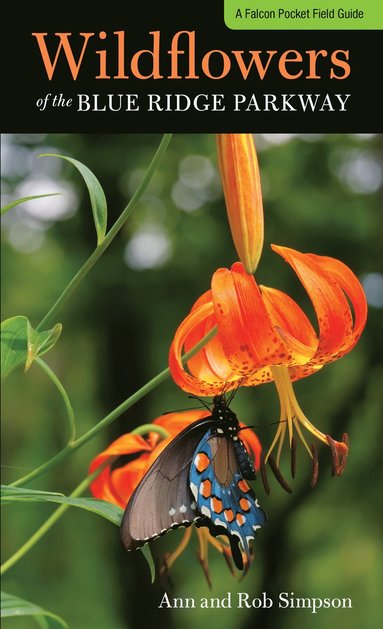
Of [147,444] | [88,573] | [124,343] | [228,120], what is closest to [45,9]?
[228,120]

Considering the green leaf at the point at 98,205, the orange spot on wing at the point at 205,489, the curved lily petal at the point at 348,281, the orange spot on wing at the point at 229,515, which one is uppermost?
the green leaf at the point at 98,205

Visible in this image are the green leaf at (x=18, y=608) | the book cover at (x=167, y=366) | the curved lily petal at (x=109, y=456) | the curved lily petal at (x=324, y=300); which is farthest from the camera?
the book cover at (x=167, y=366)

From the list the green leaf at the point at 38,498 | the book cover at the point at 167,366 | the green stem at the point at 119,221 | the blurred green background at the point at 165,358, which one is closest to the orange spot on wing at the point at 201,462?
the green leaf at the point at 38,498

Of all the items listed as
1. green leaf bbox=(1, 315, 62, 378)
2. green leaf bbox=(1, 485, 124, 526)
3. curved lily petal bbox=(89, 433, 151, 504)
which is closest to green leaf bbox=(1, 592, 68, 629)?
green leaf bbox=(1, 485, 124, 526)

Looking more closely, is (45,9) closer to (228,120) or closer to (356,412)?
(228,120)

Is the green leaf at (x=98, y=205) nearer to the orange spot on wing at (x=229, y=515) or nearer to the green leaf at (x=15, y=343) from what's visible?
the green leaf at (x=15, y=343)

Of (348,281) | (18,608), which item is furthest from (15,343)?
(348,281)

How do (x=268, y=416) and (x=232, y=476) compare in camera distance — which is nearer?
(x=232, y=476)
